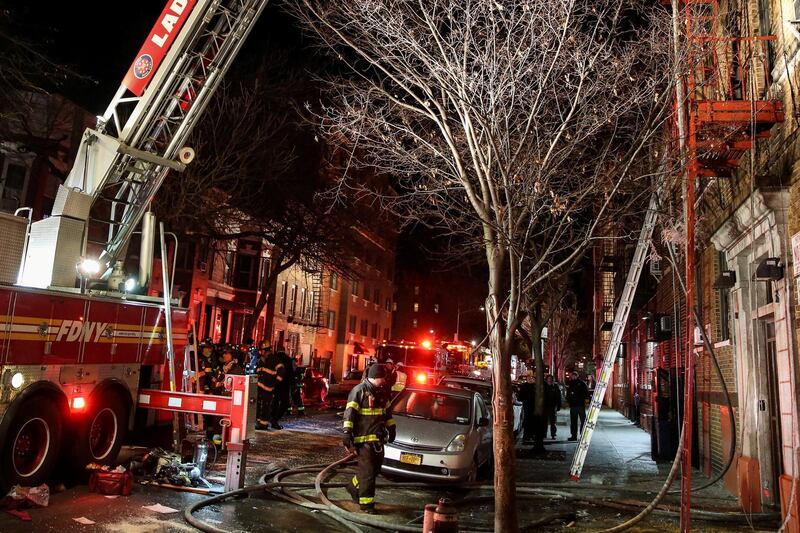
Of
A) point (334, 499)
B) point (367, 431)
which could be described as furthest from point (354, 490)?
point (367, 431)

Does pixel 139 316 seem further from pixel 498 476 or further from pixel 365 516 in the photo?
pixel 498 476

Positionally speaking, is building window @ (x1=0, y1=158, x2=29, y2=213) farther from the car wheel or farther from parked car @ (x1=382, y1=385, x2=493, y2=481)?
the car wheel

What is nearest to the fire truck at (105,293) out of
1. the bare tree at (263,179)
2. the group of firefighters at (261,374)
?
the bare tree at (263,179)

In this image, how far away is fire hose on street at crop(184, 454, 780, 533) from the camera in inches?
266

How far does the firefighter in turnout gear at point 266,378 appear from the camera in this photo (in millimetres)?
13117

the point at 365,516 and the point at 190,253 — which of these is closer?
the point at 365,516

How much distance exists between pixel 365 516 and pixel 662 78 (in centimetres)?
628

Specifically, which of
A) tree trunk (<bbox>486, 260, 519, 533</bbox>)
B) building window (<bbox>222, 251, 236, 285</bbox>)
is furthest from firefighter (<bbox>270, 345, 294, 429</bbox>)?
building window (<bbox>222, 251, 236, 285</bbox>)

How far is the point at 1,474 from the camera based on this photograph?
254 inches

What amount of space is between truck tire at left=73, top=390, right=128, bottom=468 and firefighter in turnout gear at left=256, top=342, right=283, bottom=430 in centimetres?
447

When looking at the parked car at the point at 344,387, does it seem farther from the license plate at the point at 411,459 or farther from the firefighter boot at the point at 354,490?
the firefighter boot at the point at 354,490

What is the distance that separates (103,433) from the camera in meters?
8.28

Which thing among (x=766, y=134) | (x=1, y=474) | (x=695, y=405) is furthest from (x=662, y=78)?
(x=1, y=474)

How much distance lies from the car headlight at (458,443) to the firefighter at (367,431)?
1.48 m
